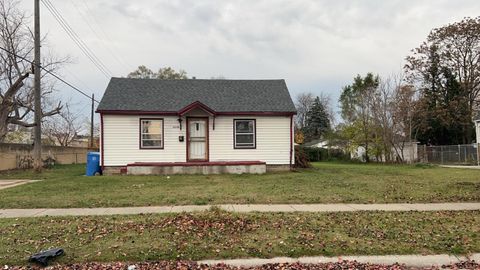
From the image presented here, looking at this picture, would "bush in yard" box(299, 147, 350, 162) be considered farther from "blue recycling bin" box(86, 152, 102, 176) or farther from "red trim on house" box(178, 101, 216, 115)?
"blue recycling bin" box(86, 152, 102, 176)

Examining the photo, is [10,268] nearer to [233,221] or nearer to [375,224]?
[233,221]

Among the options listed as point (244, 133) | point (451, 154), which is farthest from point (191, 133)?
point (451, 154)

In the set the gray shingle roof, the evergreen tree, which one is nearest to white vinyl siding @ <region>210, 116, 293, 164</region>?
the gray shingle roof

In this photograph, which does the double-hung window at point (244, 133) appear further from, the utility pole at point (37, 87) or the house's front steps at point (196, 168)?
the utility pole at point (37, 87)

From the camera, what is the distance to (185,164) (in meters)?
18.3

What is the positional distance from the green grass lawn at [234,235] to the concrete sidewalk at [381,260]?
0.45 ft

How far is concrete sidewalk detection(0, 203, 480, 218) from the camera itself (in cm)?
863

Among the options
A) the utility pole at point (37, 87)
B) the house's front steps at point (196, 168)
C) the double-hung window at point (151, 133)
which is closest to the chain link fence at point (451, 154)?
the house's front steps at point (196, 168)

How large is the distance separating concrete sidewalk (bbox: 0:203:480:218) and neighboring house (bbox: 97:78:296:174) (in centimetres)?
902

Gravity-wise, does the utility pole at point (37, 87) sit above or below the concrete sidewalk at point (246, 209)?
above

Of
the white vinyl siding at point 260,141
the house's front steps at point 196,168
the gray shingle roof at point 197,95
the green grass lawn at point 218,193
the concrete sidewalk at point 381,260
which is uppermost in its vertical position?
the gray shingle roof at point 197,95

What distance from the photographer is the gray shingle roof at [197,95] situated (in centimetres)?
1941

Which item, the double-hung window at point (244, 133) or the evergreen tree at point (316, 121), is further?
the evergreen tree at point (316, 121)

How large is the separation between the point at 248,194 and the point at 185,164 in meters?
7.68
